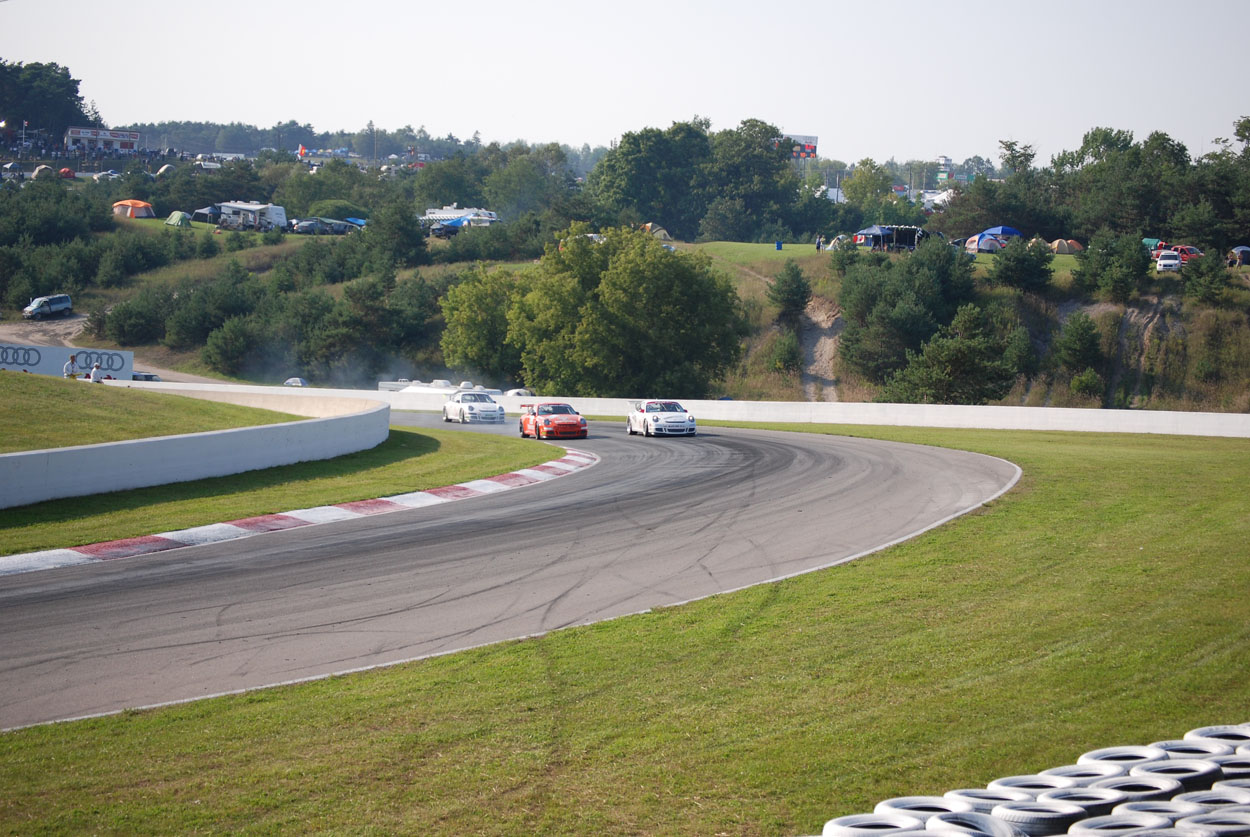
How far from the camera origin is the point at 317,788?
5457 mm

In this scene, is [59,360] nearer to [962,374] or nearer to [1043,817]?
[962,374]

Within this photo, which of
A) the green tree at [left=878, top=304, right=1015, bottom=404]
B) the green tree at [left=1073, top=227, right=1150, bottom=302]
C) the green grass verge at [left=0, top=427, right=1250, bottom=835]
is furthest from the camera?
the green tree at [left=1073, top=227, right=1150, bottom=302]

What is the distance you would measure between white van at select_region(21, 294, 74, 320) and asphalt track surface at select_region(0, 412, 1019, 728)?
85.6 metres

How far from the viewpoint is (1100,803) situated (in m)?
4.98

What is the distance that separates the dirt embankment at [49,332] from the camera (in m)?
82.8

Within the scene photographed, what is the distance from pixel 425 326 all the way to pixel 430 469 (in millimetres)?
68241

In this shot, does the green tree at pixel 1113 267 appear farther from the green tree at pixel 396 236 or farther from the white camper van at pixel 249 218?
the white camper van at pixel 249 218

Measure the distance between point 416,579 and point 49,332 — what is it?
89106 mm

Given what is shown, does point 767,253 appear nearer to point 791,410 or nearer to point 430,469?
point 791,410

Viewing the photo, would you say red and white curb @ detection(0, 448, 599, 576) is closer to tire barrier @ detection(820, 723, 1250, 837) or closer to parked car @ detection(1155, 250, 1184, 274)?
tire barrier @ detection(820, 723, 1250, 837)

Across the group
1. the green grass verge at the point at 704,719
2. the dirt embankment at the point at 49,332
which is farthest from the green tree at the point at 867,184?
the green grass verge at the point at 704,719

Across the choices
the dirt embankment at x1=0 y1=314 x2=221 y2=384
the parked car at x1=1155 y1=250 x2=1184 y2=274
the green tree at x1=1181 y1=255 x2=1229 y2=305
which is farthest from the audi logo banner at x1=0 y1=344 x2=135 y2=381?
the parked car at x1=1155 y1=250 x2=1184 y2=274

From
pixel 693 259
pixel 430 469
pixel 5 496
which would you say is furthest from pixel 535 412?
pixel 693 259

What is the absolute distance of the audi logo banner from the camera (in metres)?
49.1
